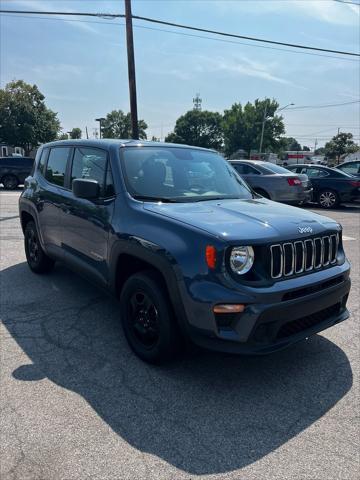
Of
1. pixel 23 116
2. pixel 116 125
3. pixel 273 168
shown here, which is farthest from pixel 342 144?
pixel 273 168

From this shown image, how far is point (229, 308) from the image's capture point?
2.60 metres

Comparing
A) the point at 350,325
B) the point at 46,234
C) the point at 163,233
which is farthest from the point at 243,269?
the point at 46,234

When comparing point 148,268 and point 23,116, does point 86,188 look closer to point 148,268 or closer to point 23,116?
point 148,268

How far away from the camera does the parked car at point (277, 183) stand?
39.6ft

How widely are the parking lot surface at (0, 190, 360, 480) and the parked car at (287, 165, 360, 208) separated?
34.5 ft

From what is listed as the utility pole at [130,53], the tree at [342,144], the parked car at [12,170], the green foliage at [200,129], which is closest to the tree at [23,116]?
the parked car at [12,170]

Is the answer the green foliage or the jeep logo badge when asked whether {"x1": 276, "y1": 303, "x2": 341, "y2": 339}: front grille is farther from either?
the green foliage

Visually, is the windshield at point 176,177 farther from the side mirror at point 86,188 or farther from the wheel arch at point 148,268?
the wheel arch at point 148,268

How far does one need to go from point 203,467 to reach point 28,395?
1376mm

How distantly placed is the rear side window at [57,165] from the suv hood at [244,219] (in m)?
1.82

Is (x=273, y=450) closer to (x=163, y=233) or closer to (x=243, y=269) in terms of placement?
(x=243, y=269)

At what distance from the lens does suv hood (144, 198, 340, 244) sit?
2760 mm

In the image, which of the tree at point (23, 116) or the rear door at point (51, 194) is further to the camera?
the tree at point (23, 116)

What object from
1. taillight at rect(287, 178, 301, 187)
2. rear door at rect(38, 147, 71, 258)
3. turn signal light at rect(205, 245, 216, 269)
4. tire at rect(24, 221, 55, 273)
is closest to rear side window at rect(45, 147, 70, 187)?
rear door at rect(38, 147, 71, 258)
